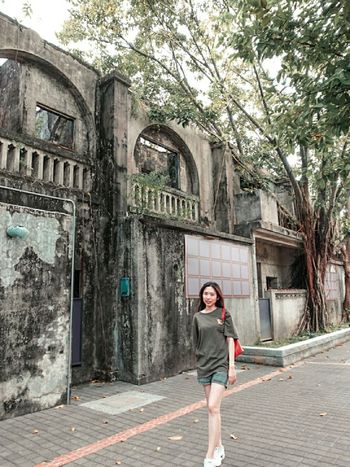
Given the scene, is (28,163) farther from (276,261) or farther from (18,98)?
(276,261)

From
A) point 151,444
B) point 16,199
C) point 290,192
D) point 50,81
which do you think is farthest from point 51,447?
point 290,192

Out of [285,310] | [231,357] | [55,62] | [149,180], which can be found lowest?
[231,357]

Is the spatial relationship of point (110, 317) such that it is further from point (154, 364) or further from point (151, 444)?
point (151, 444)

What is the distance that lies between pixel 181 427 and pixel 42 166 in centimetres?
501

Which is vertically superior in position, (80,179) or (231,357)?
(80,179)

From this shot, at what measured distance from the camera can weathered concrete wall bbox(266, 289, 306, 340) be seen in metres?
11.2

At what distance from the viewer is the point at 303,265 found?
1357 cm

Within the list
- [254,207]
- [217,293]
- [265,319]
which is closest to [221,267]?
[254,207]

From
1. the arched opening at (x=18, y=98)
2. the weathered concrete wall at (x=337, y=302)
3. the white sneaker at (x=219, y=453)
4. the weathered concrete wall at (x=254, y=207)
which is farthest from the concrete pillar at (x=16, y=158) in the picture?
the weathered concrete wall at (x=337, y=302)

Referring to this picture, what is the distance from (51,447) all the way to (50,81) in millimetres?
6673

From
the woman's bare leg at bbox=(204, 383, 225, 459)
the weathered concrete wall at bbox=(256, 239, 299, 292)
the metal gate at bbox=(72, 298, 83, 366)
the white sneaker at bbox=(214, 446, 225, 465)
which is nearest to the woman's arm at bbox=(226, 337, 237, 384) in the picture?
the woman's bare leg at bbox=(204, 383, 225, 459)

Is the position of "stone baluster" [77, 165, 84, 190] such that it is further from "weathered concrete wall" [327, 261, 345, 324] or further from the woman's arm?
"weathered concrete wall" [327, 261, 345, 324]

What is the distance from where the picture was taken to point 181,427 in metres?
4.59

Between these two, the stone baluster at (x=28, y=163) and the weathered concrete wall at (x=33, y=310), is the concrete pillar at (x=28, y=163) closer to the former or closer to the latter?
the stone baluster at (x=28, y=163)
